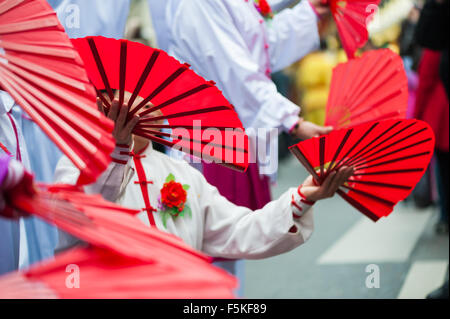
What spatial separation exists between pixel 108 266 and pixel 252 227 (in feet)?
3.03

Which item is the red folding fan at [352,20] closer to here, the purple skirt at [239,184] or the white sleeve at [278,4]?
the white sleeve at [278,4]

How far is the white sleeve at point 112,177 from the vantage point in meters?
1.49

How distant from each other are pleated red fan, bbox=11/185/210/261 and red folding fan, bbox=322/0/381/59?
1826 millimetres

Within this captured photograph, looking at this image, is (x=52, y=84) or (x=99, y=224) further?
(x=52, y=84)

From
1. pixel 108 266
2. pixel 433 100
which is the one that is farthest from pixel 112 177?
pixel 433 100

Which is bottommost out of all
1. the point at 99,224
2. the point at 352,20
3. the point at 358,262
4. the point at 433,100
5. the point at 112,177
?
the point at 358,262

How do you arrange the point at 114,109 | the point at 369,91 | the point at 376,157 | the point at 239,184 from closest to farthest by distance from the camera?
the point at 114,109
the point at 376,157
the point at 369,91
the point at 239,184

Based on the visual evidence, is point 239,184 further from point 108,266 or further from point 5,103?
point 108,266

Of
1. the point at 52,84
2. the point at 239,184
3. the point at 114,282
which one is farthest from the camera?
the point at 239,184

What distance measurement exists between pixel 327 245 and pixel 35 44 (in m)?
3.60

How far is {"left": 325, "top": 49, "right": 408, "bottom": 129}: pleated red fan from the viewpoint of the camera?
7.06ft

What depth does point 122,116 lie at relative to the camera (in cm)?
137

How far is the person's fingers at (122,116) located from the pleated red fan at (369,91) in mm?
1021

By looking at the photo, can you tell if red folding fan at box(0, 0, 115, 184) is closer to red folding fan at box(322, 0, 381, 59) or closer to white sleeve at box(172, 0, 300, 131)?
white sleeve at box(172, 0, 300, 131)
